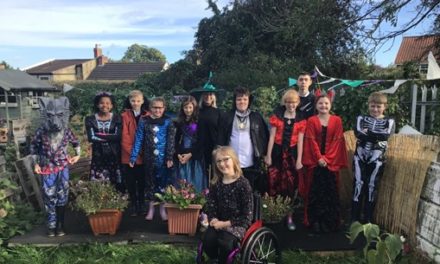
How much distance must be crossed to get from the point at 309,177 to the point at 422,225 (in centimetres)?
129

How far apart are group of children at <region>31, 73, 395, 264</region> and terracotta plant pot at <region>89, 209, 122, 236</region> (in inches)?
24.0

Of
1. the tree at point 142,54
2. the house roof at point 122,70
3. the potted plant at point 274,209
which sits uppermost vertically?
the tree at point 142,54

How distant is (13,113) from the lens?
24.5 m

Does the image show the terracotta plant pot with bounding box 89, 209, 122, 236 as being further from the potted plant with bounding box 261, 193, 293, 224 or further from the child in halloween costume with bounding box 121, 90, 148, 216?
the potted plant with bounding box 261, 193, 293, 224

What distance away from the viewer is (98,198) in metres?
4.64

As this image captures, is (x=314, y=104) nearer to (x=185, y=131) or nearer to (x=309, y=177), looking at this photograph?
(x=309, y=177)

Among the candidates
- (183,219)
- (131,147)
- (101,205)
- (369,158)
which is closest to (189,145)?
(131,147)

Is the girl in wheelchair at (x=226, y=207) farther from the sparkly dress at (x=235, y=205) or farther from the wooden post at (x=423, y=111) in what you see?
the wooden post at (x=423, y=111)

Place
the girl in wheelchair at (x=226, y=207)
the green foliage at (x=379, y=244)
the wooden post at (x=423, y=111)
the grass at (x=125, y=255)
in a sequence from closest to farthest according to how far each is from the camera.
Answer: the green foliage at (x=379, y=244) → the girl in wheelchair at (x=226, y=207) → the grass at (x=125, y=255) → the wooden post at (x=423, y=111)

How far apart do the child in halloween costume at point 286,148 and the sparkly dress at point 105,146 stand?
1801 millimetres

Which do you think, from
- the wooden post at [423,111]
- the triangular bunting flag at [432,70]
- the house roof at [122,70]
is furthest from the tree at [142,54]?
the triangular bunting flag at [432,70]

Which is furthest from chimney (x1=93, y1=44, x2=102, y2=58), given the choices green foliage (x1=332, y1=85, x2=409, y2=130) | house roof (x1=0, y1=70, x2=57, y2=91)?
green foliage (x1=332, y1=85, x2=409, y2=130)

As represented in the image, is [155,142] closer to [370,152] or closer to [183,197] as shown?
[183,197]

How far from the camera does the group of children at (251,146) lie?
15.6ft
